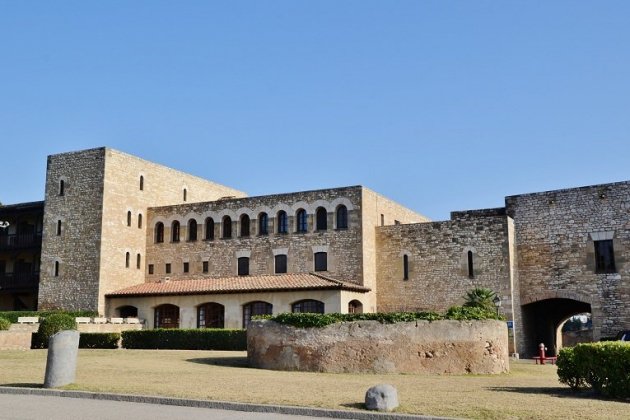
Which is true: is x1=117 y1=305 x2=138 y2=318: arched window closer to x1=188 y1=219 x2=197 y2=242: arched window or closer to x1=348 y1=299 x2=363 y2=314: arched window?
x1=188 y1=219 x2=197 y2=242: arched window

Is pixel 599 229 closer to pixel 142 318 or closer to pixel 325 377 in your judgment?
pixel 325 377

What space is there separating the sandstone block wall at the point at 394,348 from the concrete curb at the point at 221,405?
322 inches

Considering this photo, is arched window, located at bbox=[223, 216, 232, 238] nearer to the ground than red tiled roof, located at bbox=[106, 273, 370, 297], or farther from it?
farther from it

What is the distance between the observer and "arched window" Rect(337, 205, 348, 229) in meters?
38.4

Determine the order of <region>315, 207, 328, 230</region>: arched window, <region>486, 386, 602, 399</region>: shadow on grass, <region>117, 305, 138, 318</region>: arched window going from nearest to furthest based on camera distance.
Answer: <region>486, 386, 602, 399</region>: shadow on grass → <region>315, 207, 328, 230</region>: arched window → <region>117, 305, 138, 318</region>: arched window

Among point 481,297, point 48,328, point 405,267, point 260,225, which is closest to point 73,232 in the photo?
point 48,328

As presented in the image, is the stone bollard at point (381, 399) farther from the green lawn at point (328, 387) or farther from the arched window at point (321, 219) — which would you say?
the arched window at point (321, 219)

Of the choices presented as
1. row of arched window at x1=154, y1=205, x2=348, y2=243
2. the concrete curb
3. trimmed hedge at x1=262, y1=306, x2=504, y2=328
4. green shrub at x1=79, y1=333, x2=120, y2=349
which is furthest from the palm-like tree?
the concrete curb

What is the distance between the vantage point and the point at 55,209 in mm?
43000

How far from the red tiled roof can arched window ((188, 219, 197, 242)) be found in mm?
2481

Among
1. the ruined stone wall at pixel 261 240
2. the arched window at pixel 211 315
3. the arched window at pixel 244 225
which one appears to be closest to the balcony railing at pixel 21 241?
the ruined stone wall at pixel 261 240

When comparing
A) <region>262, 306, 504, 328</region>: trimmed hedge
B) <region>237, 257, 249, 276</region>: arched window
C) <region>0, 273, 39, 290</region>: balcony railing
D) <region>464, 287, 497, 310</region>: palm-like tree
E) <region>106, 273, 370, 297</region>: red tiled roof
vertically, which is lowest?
<region>262, 306, 504, 328</region>: trimmed hedge

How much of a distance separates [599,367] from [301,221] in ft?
85.2

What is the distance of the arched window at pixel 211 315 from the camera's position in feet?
124
